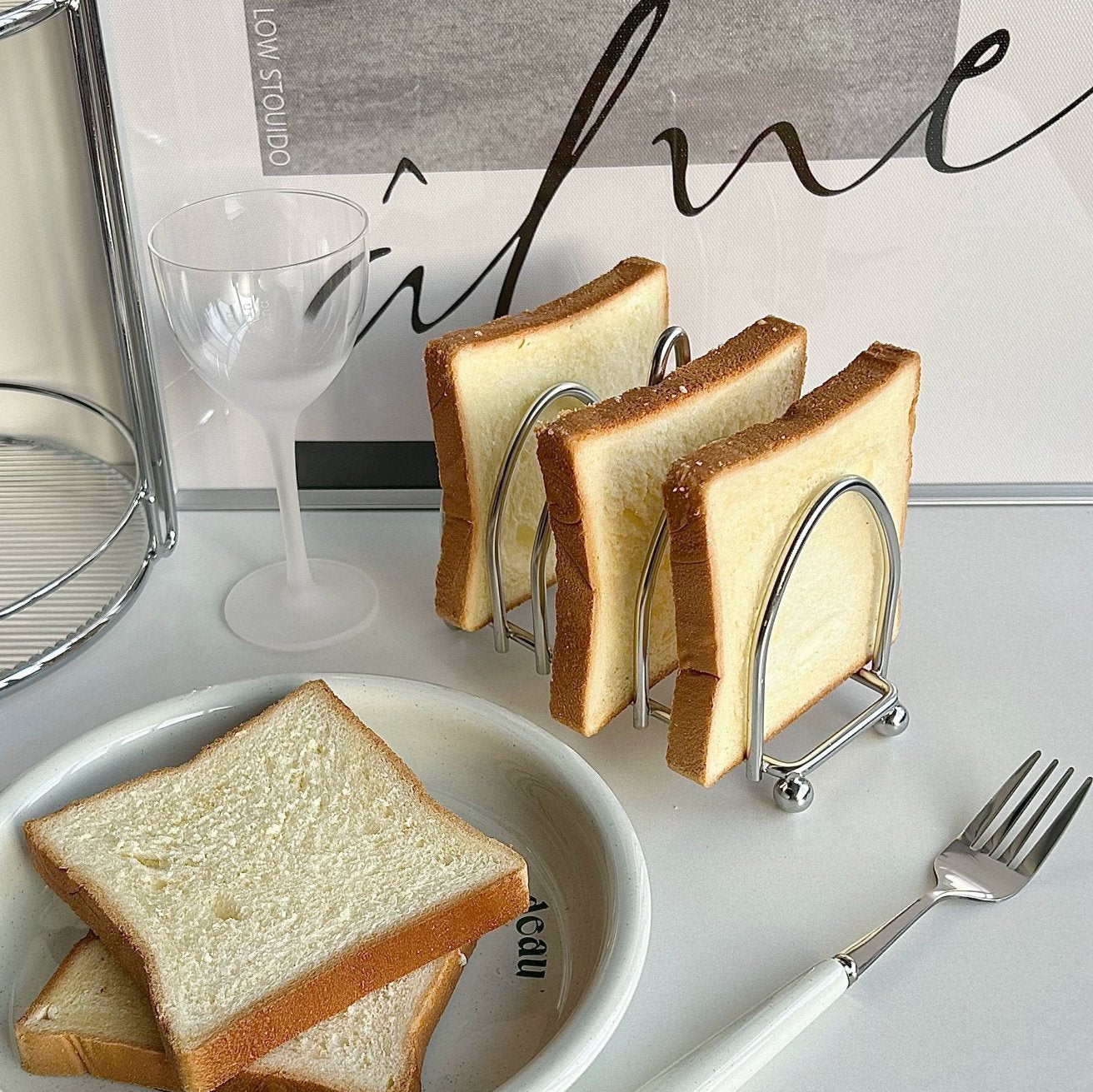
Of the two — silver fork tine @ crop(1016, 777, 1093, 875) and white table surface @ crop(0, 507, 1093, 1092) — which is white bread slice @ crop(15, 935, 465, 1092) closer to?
white table surface @ crop(0, 507, 1093, 1092)

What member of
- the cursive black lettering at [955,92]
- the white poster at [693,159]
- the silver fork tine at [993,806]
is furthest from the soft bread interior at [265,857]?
the cursive black lettering at [955,92]

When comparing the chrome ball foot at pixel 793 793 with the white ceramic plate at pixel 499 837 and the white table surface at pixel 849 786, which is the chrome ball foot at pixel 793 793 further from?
the white ceramic plate at pixel 499 837

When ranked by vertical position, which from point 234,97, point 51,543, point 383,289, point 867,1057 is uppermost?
point 234,97

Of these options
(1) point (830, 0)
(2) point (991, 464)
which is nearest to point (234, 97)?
(1) point (830, 0)

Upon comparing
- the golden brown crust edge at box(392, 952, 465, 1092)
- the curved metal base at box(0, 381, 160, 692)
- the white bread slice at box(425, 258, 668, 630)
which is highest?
the white bread slice at box(425, 258, 668, 630)

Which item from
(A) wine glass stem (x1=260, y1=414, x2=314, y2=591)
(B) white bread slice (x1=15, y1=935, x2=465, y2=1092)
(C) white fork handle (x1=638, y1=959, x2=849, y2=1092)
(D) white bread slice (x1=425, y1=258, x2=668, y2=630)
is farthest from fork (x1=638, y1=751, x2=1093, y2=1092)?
(A) wine glass stem (x1=260, y1=414, x2=314, y2=591)

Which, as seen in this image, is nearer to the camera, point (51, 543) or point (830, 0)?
point (830, 0)

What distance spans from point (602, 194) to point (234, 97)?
0.25 metres

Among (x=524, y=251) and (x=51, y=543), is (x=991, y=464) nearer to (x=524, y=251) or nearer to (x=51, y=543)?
(x=524, y=251)

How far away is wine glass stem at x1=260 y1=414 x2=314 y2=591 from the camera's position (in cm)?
78

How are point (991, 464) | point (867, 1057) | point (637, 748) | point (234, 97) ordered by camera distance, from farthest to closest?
1. point (991, 464)
2. point (234, 97)
3. point (637, 748)
4. point (867, 1057)

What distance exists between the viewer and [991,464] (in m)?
0.92

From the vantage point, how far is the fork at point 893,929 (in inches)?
19.6

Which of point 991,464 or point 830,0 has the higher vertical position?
point 830,0
